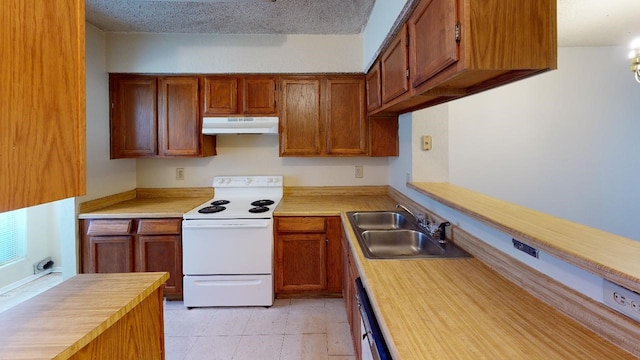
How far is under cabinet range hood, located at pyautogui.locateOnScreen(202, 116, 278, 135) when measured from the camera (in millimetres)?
2857

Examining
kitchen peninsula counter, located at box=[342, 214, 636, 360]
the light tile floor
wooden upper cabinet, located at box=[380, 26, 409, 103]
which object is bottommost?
the light tile floor

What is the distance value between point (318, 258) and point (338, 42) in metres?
2.12

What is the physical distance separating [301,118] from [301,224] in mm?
1072

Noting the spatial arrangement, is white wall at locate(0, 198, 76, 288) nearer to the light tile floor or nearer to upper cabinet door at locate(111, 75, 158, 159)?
upper cabinet door at locate(111, 75, 158, 159)

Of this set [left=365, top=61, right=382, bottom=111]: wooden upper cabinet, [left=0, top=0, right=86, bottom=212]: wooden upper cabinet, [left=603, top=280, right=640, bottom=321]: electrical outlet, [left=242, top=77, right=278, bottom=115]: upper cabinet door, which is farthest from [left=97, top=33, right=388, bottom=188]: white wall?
[left=603, top=280, right=640, bottom=321]: electrical outlet

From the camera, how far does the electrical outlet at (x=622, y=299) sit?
77 centimetres

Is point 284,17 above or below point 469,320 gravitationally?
above

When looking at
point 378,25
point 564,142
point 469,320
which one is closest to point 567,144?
point 564,142

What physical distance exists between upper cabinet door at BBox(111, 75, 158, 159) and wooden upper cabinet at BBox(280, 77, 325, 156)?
1.29 meters

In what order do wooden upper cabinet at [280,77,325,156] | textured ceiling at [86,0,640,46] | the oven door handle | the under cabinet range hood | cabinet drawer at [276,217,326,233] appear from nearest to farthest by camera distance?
1. textured ceiling at [86,0,640,46]
2. the oven door handle
3. cabinet drawer at [276,217,326,233]
4. the under cabinet range hood
5. wooden upper cabinet at [280,77,325,156]

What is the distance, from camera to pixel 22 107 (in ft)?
2.38

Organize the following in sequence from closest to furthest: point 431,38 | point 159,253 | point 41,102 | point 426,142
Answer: point 41,102 → point 431,38 → point 426,142 → point 159,253

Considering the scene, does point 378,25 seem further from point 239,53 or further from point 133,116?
point 133,116

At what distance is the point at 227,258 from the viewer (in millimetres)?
2553
